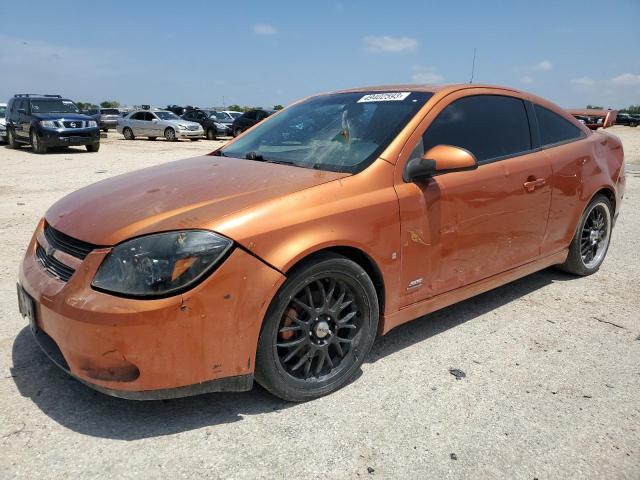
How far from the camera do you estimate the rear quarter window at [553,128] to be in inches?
158

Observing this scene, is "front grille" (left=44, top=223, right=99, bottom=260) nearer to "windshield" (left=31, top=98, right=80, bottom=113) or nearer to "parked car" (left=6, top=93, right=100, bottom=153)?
"parked car" (left=6, top=93, right=100, bottom=153)

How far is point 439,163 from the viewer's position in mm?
2877

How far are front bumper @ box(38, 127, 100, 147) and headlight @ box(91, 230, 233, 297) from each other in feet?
53.3

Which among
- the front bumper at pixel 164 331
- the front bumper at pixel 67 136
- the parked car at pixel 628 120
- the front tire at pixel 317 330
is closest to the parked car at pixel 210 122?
the front bumper at pixel 67 136

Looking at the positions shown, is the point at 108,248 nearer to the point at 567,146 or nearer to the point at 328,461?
the point at 328,461

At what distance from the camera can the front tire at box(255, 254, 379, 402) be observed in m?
2.46

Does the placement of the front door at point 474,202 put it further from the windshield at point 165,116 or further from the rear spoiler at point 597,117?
the windshield at point 165,116

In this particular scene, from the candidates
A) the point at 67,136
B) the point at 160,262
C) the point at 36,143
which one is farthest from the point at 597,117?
the point at 36,143

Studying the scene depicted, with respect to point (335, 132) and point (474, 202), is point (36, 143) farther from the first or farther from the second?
point (474, 202)

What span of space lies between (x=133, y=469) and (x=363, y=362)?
4.65ft

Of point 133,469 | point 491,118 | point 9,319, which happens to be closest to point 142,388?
point 133,469

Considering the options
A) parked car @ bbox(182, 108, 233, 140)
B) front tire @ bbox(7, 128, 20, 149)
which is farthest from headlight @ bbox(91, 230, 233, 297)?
parked car @ bbox(182, 108, 233, 140)

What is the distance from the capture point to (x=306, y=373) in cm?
269

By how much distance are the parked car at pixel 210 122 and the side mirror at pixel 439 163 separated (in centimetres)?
2553
